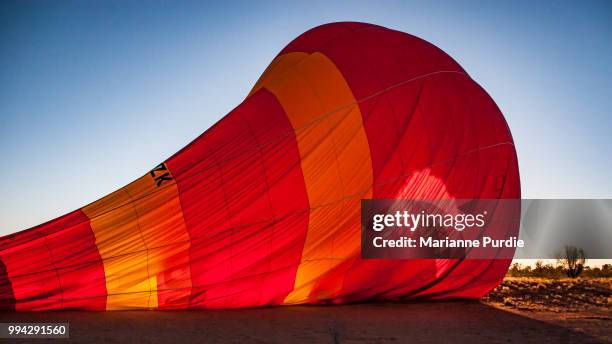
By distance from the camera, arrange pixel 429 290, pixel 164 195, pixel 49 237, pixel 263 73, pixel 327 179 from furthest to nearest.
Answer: pixel 263 73 → pixel 429 290 → pixel 327 179 → pixel 164 195 → pixel 49 237

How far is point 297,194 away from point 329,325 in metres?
1.84

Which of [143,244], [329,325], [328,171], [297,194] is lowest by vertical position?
[329,325]

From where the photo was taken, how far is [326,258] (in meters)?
7.18

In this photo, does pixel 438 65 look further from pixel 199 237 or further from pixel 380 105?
pixel 199 237

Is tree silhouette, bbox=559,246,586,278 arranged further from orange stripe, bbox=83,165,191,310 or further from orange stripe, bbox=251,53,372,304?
orange stripe, bbox=83,165,191,310

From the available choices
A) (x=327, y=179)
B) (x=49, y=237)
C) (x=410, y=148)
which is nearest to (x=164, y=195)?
(x=49, y=237)

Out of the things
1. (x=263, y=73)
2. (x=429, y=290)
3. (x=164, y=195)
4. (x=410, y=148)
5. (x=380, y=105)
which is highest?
(x=263, y=73)

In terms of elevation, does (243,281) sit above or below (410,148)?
below

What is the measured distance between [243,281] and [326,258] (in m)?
1.07

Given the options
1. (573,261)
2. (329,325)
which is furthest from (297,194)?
(573,261)

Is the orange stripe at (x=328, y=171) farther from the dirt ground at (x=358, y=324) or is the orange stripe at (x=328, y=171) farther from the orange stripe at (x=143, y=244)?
the orange stripe at (x=143, y=244)

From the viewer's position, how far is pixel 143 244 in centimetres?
655

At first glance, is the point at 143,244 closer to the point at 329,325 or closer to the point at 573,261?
the point at 329,325

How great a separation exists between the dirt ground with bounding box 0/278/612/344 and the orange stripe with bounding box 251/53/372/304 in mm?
569
